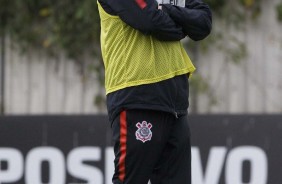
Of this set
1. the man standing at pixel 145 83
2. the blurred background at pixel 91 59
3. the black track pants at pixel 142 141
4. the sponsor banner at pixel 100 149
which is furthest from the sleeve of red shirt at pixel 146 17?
the blurred background at pixel 91 59

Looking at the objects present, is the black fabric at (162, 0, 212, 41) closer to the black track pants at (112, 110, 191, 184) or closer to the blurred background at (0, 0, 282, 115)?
the black track pants at (112, 110, 191, 184)

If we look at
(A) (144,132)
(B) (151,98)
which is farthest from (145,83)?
(A) (144,132)

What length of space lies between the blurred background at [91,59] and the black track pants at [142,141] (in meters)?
4.02

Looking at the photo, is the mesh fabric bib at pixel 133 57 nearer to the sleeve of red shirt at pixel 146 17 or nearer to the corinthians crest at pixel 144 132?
the sleeve of red shirt at pixel 146 17

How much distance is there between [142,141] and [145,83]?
0.26 metres

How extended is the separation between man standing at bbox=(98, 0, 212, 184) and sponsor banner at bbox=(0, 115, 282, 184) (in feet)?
7.57

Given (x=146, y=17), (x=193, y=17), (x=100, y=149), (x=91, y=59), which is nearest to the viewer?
(x=146, y=17)

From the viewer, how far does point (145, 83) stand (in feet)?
11.3

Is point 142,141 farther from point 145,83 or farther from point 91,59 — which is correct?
point 91,59

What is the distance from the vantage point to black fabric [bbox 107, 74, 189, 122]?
342 centimetres

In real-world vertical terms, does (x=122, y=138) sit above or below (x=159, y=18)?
below

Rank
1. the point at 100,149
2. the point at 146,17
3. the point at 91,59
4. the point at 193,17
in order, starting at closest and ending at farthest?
the point at 146,17 → the point at 193,17 → the point at 100,149 → the point at 91,59

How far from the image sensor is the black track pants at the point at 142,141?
344 centimetres

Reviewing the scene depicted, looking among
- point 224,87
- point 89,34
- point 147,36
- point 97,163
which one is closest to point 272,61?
point 224,87
